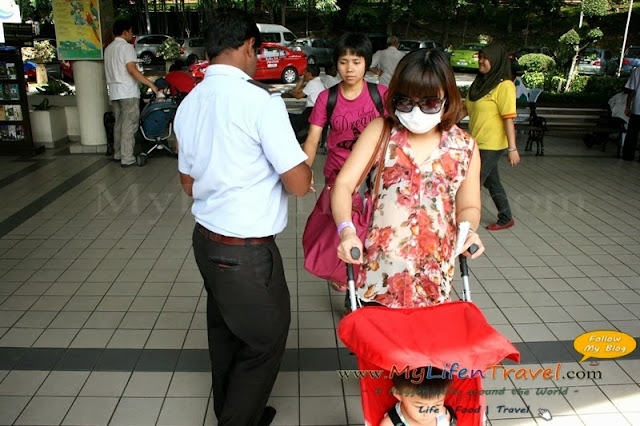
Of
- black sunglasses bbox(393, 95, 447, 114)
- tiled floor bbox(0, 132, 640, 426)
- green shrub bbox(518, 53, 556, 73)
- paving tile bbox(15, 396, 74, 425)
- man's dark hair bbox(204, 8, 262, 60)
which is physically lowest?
tiled floor bbox(0, 132, 640, 426)

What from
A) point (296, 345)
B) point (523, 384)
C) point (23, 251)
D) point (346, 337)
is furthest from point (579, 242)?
point (23, 251)

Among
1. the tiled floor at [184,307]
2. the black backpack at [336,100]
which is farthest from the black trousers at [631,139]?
the black backpack at [336,100]

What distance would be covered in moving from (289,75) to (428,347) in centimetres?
1718

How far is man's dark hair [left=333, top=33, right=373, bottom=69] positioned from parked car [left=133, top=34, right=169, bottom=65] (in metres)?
20.4

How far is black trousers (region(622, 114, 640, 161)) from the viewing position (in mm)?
8445

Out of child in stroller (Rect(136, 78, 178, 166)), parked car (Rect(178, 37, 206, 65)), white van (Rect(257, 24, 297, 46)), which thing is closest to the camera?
child in stroller (Rect(136, 78, 178, 166))

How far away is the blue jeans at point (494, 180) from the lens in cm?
523

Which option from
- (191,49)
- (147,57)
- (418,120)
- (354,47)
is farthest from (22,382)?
(147,57)

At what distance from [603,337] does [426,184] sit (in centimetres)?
230

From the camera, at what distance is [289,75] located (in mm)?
18328

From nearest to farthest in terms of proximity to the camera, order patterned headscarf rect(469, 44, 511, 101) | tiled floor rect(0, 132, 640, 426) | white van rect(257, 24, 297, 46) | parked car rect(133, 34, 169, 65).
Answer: tiled floor rect(0, 132, 640, 426)
patterned headscarf rect(469, 44, 511, 101)
white van rect(257, 24, 297, 46)
parked car rect(133, 34, 169, 65)

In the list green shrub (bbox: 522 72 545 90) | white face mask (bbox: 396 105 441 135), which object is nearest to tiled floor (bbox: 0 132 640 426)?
white face mask (bbox: 396 105 441 135)

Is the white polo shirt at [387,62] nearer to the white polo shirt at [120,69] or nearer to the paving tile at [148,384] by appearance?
the white polo shirt at [120,69]

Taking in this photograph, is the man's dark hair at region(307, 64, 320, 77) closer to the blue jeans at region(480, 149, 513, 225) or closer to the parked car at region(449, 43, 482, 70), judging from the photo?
the blue jeans at region(480, 149, 513, 225)
